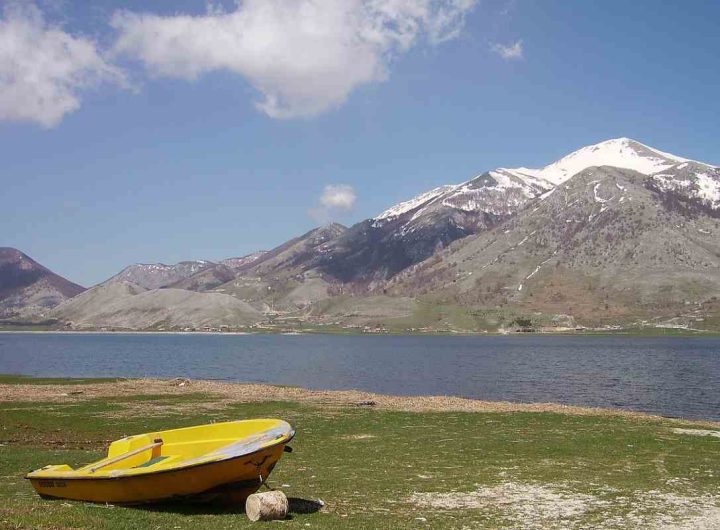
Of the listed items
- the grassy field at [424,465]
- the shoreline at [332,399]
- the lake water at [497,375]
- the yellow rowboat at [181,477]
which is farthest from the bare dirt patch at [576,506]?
the lake water at [497,375]

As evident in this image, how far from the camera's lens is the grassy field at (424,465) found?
19703mm

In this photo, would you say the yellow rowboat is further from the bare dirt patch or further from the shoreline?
the shoreline

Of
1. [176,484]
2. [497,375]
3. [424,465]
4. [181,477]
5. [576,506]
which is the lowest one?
[497,375]

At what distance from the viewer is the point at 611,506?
71.1 ft

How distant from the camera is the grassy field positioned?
64.6ft

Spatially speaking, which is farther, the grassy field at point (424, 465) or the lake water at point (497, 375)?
the lake water at point (497, 375)

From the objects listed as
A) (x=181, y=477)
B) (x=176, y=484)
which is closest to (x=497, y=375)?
(x=176, y=484)

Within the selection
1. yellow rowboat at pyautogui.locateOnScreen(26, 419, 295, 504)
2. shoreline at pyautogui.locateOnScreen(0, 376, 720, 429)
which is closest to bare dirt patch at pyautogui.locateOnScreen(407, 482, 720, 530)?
yellow rowboat at pyautogui.locateOnScreen(26, 419, 295, 504)

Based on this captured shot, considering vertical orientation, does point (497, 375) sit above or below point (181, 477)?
below

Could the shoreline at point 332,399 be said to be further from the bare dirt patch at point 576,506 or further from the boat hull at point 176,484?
the boat hull at point 176,484

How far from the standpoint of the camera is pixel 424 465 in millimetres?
29969

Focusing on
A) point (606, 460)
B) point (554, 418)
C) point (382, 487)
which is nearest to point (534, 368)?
point (554, 418)

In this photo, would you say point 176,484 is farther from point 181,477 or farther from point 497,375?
point 497,375

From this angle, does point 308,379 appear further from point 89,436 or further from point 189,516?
point 189,516
